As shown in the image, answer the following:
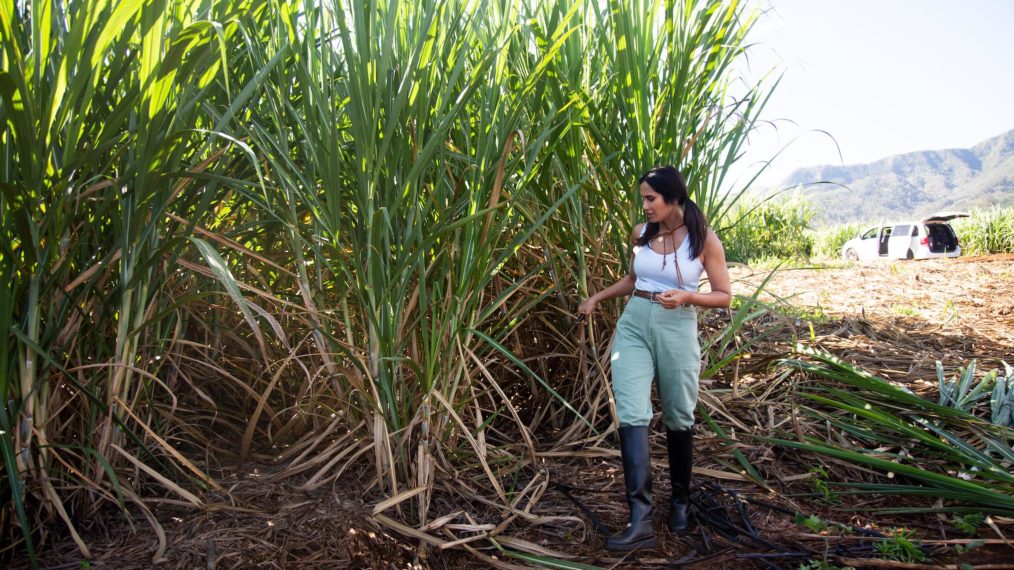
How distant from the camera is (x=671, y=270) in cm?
210

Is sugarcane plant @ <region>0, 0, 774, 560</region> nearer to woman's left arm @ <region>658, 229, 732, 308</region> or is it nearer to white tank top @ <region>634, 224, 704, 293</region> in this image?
white tank top @ <region>634, 224, 704, 293</region>

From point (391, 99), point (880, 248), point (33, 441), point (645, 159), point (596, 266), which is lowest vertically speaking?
point (880, 248)

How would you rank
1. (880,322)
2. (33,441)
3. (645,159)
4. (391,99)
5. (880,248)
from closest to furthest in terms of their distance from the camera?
(33,441), (391,99), (645,159), (880,322), (880,248)

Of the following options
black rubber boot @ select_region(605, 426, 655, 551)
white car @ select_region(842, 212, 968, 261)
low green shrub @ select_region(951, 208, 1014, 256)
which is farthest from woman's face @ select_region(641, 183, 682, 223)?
low green shrub @ select_region(951, 208, 1014, 256)

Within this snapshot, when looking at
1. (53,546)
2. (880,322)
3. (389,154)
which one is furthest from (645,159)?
(880,322)

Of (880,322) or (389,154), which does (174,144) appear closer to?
(389,154)

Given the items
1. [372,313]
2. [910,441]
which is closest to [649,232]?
[372,313]

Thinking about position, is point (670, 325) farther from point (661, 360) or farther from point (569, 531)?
point (569, 531)

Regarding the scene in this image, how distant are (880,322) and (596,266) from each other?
2.31 meters

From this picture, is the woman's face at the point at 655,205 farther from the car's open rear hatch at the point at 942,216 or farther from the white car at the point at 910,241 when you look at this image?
the car's open rear hatch at the point at 942,216

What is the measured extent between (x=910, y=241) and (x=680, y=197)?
14906mm

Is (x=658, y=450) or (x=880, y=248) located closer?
(x=658, y=450)

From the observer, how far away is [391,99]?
1.71 m

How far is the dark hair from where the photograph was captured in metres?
2.06
